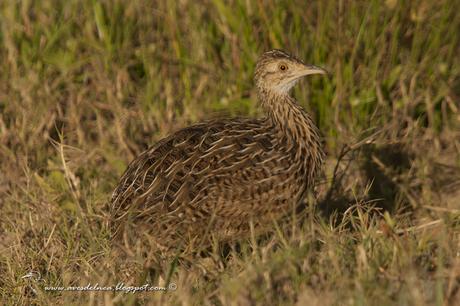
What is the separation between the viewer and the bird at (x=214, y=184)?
547 cm

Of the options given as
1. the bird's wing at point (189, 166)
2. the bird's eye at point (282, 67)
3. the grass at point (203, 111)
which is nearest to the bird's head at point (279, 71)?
the bird's eye at point (282, 67)

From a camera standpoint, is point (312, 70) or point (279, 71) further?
point (279, 71)

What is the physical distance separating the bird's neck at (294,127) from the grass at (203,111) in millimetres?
352

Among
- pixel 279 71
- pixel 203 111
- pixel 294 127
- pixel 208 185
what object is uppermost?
pixel 279 71

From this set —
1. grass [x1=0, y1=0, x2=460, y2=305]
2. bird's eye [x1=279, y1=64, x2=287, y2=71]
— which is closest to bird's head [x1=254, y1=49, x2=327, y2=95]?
bird's eye [x1=279, y1=64, x2=287, y2=71]

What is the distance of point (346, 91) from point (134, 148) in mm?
1584

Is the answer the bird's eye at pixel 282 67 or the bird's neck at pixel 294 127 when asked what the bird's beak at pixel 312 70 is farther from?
the bird's neck at pixel 294 127

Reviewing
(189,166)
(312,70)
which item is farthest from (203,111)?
(189,166)

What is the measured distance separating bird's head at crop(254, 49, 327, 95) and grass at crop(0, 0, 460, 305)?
2.38 ft

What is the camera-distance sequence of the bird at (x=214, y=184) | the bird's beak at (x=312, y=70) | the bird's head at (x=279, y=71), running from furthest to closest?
the bird's head at (x=279, y=71) → the bird's beak at (x=312, y=70) → the bird at (x=214, y=184)

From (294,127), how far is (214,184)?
32.9 inches

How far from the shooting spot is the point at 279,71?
6.18 m

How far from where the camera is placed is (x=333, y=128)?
22.9 feet

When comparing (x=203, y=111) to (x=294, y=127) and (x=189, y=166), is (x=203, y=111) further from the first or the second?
(x=189, y=166)
